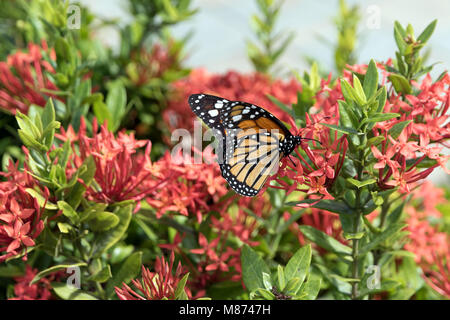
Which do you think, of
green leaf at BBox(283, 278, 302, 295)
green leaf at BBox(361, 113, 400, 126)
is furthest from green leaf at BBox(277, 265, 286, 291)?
green leaf at BBox(361, 113, 400, 126)

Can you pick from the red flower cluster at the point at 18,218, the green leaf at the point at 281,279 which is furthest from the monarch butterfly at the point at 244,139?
the red flower cluster at the point at 18,218

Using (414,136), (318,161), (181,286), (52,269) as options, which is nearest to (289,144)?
(318,161)

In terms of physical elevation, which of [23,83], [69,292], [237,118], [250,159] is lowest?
[69,292]

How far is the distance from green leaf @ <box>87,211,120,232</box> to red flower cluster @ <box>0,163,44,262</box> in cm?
14

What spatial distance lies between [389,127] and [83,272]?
90 centimetres

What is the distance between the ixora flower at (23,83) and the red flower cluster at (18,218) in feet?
2.02

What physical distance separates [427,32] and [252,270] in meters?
0.78

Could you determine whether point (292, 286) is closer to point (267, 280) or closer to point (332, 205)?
point (267, 280)

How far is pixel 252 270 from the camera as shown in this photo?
112 centimetres

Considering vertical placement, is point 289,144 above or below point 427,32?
below

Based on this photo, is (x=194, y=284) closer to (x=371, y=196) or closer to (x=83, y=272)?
(x=83, y=272)

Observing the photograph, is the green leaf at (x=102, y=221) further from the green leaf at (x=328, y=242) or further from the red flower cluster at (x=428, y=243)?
the red flower cluster at (x=428, y=243)

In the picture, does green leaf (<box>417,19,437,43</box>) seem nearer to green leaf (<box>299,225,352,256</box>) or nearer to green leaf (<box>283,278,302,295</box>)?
green leaf (<box>299,225,352,256</box>)

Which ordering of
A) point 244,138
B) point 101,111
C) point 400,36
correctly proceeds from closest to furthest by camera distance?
1. point 400,36
2. point 244,138
3. point 101,111
